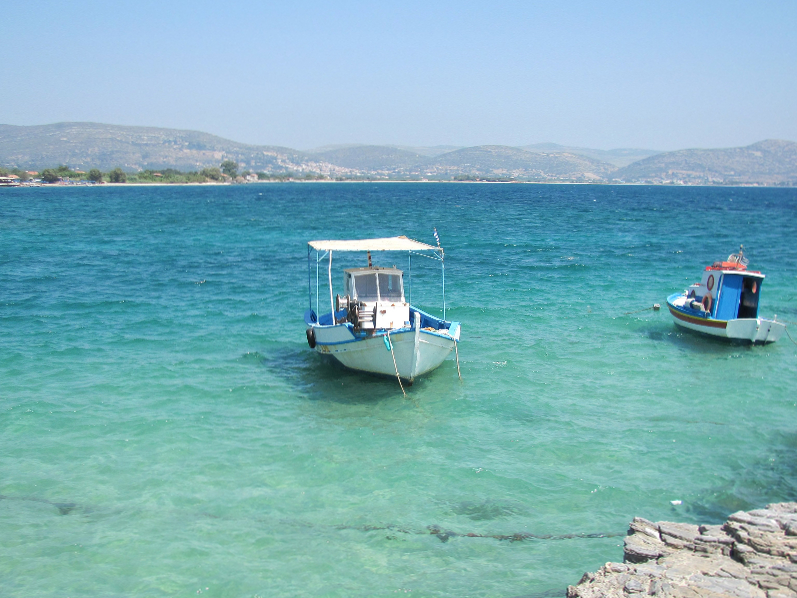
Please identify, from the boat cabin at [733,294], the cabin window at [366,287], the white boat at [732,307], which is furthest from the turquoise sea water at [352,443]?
the cabin window at [366,287]

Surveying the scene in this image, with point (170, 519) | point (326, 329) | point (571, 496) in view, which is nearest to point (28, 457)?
point (170, 519)

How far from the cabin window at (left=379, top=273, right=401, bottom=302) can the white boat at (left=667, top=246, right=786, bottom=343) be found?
11993mm

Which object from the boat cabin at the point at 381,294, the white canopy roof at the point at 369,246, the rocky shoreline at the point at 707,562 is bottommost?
the rocky shoreline at the point at 707,562

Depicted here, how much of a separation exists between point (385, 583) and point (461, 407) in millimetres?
7809

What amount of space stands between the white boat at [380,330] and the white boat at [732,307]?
34.1 ft

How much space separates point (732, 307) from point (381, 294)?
13.6m

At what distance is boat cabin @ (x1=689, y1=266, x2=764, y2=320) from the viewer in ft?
75.4

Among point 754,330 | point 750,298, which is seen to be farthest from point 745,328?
point 750,298

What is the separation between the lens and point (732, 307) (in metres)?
23.2

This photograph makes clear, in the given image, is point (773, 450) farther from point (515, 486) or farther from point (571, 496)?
point (515, 486)

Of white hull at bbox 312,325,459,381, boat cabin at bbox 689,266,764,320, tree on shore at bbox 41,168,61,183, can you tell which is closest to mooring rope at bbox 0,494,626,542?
white hull at bbox 312,325,459,381

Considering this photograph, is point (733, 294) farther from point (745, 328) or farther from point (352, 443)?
point (352, 443)

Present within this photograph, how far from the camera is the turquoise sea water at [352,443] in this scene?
1063 centimetres

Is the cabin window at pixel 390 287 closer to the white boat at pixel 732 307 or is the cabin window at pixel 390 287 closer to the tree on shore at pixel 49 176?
the white boat at pixel 732 307
